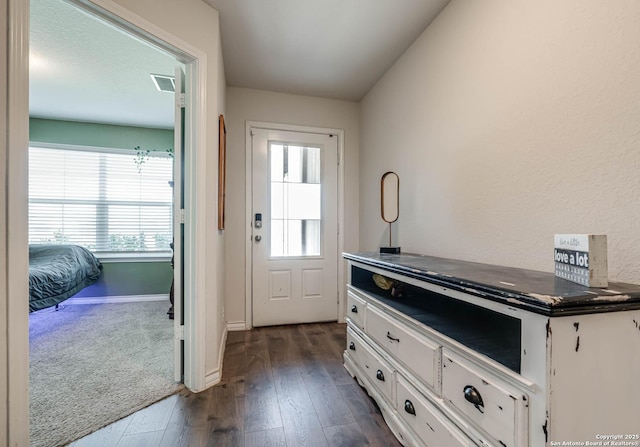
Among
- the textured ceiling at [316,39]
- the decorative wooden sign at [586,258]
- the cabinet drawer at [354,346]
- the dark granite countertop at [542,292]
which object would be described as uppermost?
the textured ceiling at [316,39]

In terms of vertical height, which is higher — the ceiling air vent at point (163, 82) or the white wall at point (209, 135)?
the ceiling air vent at point (163, 82)

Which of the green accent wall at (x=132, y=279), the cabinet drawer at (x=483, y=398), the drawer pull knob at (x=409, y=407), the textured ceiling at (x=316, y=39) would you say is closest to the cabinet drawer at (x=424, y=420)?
the drawer pull knob at (x=409, y=407)

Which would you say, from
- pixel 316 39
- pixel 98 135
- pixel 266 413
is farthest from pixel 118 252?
pixel 316 39

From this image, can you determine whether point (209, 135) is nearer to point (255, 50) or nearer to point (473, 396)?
point (255, 50)

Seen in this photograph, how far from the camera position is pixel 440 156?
1.92 metres

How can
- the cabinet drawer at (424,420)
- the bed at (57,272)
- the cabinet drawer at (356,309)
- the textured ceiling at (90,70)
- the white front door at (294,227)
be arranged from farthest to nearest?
1. the white front door at (294,227)
2. the bed at (57,272)
3. the textured ceiling at (90,70)
4. the cabinet drawer at (356,309)
5. the cabinet drawer at (424,420)

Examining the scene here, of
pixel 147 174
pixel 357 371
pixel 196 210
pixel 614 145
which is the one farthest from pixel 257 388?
pixel 147 174

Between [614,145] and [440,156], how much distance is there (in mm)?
937

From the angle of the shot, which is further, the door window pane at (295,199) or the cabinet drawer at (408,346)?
the door window pane at (295,199)

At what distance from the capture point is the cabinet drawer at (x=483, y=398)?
0.84 metres

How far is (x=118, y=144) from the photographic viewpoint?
404cm

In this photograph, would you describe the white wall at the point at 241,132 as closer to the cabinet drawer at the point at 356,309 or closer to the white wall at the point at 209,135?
the white wall at the point at 209,135

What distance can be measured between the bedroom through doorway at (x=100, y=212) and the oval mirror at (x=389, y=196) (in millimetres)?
1529

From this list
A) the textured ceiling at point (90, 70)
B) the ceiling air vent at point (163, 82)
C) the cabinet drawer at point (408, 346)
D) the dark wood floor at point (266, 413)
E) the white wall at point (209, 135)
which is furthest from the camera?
the ceiling air vent at point (163, 82)
